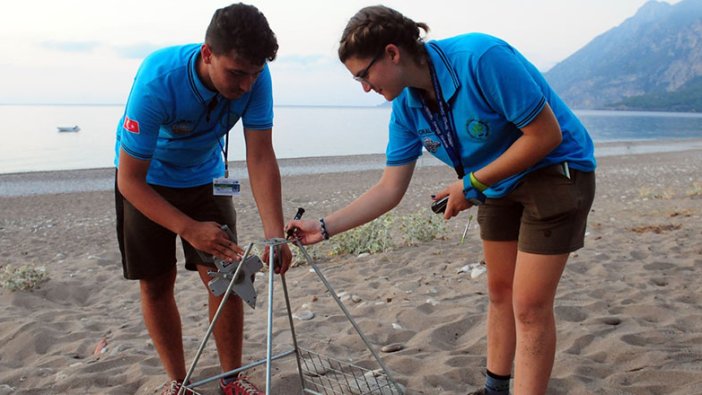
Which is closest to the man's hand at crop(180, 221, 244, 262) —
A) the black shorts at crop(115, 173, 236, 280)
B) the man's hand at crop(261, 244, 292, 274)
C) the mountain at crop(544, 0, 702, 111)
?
the man's hand at crop(261, 244, 292, 274)

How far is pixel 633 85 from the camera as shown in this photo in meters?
167

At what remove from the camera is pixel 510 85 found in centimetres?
220

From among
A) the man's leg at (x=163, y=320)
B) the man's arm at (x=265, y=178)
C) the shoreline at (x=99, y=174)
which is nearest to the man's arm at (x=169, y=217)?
the man's arm at (x=265, y=178)

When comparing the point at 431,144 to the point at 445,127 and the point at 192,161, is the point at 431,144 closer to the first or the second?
the point at 445,127

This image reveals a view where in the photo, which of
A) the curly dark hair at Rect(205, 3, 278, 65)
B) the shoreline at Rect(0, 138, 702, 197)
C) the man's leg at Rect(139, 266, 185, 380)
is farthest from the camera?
the shoreline at Rect(0, 138, 702, 197)

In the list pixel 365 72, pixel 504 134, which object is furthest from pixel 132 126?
pixel 504 134

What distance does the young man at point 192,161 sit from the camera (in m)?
2.63

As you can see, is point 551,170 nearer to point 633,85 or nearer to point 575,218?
point 575,218

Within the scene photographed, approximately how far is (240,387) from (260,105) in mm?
1503

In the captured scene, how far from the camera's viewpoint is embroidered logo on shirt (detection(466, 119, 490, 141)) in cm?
239

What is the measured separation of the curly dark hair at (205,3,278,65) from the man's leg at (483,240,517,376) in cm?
133

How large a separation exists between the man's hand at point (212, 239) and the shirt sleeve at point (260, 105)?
23.6 inches

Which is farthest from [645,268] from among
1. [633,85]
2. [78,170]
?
[633,85]

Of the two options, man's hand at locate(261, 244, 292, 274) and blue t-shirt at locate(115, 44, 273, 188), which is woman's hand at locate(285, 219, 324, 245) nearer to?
man's hand at locate(261, 244, 292, 274)
